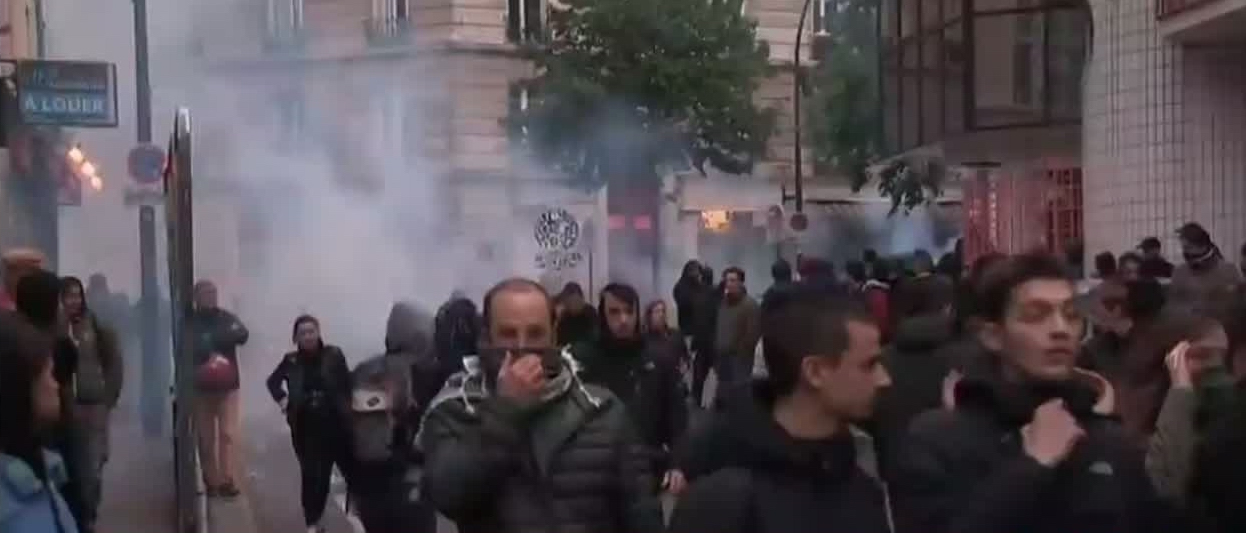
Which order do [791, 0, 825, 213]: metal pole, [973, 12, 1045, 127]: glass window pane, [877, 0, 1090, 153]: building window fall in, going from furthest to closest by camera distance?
[791, 0, 825, 213]: metal pole, [973, 12, 1045, 127]: glass window pane, [877, 0, 1090, 153]: building window

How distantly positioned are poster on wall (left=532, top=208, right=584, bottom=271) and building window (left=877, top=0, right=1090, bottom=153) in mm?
4024

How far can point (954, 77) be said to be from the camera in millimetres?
22406

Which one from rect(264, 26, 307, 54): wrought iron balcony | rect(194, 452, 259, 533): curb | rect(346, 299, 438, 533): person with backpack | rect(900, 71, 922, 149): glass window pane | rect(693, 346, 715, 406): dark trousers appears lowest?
rect(194, 452, 259, 533): curb

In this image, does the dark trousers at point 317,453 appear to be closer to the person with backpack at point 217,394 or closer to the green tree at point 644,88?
the person with backpack at point 217,394

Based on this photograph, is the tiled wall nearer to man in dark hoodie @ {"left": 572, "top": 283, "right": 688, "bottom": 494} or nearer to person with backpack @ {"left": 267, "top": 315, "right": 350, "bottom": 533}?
person with backpack @ {"left": 267, "top": 315, "right": 350, "bottom": 533}

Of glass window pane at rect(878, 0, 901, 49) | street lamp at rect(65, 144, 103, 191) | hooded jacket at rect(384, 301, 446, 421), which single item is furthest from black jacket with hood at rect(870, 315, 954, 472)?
glass window pane at rect(878, 0, 901, 49)

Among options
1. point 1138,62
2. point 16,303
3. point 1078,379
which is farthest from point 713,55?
point 1078,379

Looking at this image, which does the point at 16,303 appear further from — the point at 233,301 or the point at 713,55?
the point at 713,55

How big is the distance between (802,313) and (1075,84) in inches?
657

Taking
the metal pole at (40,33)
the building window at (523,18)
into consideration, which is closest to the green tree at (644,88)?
the building window at (523,18)

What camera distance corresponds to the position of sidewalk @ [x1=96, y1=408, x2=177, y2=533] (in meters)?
12.8

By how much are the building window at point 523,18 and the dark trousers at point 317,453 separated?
30.7 metres

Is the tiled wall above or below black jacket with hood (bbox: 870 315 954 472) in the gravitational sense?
above

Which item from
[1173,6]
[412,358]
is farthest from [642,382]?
[1173,6]
